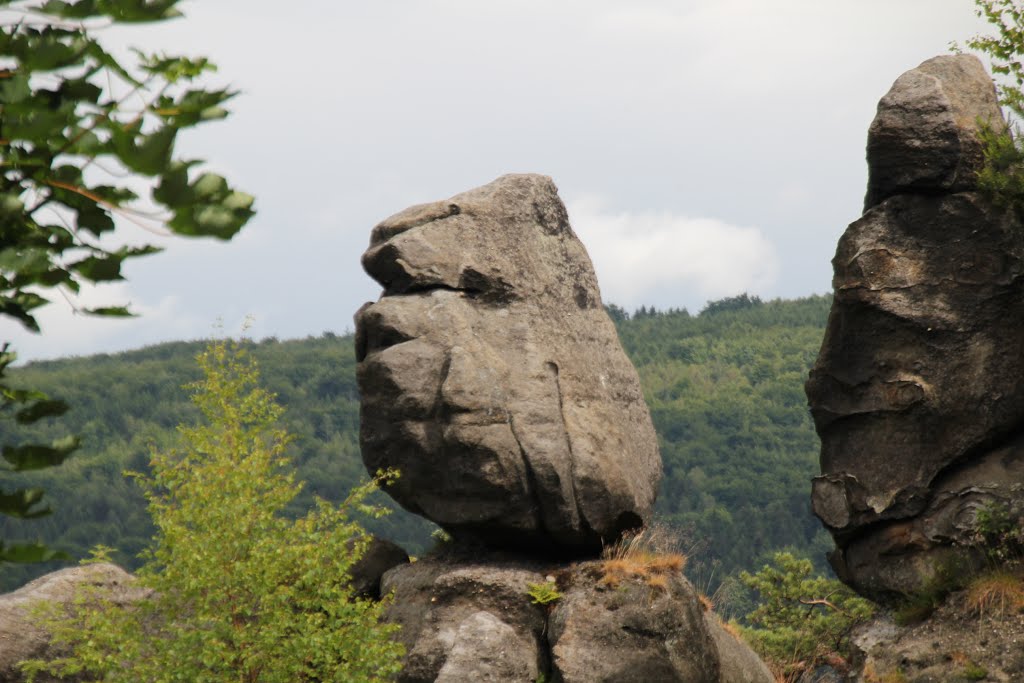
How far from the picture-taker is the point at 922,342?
51.6 ft

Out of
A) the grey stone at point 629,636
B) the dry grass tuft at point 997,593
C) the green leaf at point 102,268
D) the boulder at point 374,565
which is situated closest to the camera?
the green leaf at point 102,268

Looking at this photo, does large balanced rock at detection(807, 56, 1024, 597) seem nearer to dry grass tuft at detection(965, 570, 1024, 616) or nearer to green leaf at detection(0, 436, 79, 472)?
dry grass tuft at detection(965, 570, 1024, 616)

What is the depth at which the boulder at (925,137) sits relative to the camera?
51.6 ft

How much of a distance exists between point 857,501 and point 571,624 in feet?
12.9

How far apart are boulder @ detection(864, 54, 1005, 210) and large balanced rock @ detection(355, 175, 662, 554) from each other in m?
4.62

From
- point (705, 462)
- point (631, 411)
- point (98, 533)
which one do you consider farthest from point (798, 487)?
point (631, 411)

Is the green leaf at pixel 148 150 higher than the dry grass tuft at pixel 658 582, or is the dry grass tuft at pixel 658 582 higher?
the green leaf at pixel 148 150

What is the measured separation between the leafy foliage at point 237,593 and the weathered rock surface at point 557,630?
1.11 m

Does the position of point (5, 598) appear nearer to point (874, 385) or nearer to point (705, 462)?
point (874, 385)

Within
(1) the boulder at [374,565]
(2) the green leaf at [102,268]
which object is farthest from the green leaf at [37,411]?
(1) the boulder at [374,565]

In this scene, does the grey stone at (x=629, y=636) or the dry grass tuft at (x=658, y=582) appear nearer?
the grey stone at (x=629, y=636)

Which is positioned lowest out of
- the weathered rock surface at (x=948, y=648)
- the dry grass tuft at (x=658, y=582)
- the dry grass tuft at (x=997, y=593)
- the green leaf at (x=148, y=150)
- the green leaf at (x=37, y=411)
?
the weathered rock surface at (x=948, y=648)

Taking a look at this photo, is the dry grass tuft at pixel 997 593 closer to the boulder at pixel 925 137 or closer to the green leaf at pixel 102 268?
the boulder at pixel 925 137

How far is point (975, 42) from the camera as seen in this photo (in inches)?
687
